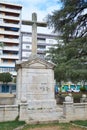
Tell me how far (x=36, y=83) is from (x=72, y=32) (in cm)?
875

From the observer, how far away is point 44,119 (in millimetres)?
12391

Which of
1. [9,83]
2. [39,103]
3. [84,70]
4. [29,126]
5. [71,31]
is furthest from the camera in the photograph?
[9,83]

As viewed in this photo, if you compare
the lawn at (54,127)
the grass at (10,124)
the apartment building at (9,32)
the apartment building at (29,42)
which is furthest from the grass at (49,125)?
the apartment building at (29,42)

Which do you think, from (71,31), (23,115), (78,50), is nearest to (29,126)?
(23,115)

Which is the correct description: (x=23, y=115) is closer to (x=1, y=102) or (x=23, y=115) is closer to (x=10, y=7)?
(x=1, y=102)

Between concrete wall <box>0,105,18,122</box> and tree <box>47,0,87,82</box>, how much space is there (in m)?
8.19

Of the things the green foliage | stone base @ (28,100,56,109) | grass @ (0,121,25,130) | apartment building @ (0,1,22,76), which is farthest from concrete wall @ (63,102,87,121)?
apartment building @ (0,1,22,76)

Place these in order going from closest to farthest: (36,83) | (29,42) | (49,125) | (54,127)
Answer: (54,127) < (49,125) < (36,83) < (29,42)

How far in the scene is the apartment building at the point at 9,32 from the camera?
225 feet

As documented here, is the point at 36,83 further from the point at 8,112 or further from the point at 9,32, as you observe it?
the point at 9,32

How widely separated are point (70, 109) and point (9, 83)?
4761cm

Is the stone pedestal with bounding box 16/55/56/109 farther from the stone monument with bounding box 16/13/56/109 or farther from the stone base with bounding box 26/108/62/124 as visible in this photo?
the stone base with bounding box 26/108/62/124

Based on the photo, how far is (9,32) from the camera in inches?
2744

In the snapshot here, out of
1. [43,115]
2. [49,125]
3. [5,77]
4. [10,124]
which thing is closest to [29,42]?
[5,77]
